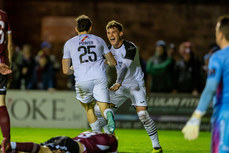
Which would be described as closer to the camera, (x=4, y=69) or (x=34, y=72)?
(x=4, y=69)

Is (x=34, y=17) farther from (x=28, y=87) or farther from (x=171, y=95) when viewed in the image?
(x=171, y=95)

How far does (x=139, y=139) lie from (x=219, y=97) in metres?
6.22

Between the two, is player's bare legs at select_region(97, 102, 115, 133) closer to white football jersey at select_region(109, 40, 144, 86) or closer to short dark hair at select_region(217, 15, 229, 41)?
white football jersey at select_region(109, 40, 144, 86)

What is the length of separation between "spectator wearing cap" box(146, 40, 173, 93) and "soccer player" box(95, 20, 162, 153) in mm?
5310

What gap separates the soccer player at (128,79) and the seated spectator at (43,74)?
6.04 m

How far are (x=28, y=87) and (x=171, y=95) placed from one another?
13.3 ft

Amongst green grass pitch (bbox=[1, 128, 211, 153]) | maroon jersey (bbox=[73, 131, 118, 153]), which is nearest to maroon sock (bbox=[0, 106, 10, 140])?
maroon jersey (bbox=[73, 131, 118, 153])

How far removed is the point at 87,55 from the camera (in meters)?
7.73

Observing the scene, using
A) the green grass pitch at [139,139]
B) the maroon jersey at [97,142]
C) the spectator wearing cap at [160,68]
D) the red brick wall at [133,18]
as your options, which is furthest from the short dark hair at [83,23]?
the red brick wall at [133,18]

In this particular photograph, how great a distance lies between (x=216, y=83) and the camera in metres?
4.96

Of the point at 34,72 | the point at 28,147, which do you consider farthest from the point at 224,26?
the point at 34,72

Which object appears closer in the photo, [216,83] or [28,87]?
[216,83]

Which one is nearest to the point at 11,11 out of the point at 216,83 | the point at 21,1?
the point at 21,1

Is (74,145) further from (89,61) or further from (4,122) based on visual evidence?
(89,61)
